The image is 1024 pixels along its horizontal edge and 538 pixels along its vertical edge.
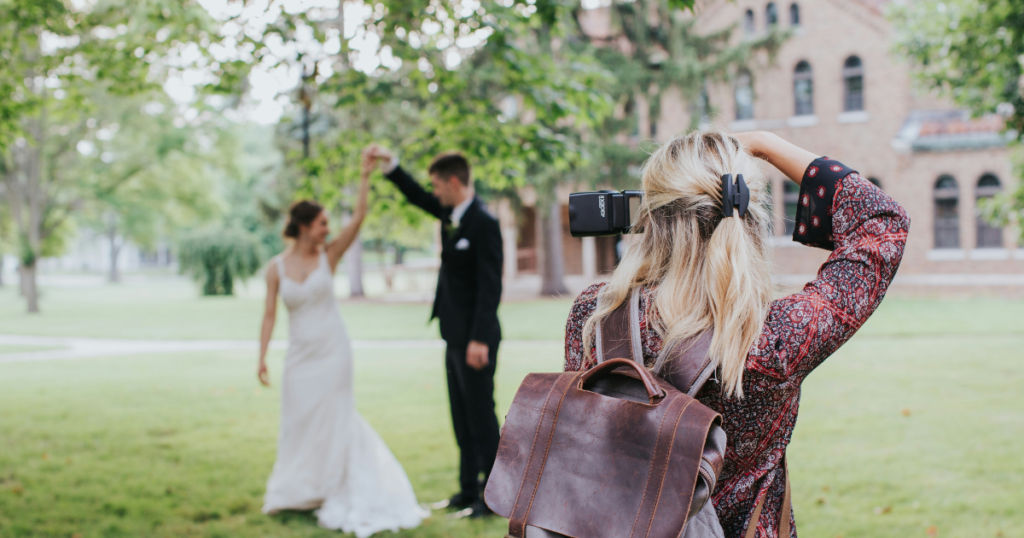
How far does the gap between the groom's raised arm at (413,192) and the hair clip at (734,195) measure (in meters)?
3.93

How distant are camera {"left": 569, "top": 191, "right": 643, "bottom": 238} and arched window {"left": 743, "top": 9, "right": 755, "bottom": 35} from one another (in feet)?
89.5

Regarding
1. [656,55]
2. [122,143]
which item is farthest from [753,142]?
[122,143]

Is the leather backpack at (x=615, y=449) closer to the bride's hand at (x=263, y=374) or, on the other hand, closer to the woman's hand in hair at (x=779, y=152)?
the woman's hand in hair at (x=779, y=152)

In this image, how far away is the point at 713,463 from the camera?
137 cm

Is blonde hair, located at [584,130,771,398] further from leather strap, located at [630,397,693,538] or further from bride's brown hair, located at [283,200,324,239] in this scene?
bride's brown hair, located at [283,200,324,239]

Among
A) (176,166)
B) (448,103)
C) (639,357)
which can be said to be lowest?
(639,357)

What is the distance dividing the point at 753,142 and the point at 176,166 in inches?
1350

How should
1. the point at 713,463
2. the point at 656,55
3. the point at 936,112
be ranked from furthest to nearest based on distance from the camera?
1. the point at 936,112
2. the point at 656,55
3. the point at 713,463

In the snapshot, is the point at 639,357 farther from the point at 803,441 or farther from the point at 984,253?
the point at 984,253

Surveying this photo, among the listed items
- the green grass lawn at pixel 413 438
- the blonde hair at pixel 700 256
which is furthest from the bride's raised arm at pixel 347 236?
the blonde hair at pixel 700 256

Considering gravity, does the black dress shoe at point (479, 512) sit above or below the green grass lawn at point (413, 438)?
above

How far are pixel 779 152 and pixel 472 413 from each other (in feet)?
11.7

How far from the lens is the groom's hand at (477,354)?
472cm

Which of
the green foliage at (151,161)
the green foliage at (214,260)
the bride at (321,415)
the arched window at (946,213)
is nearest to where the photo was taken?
the bride at (321,415)
